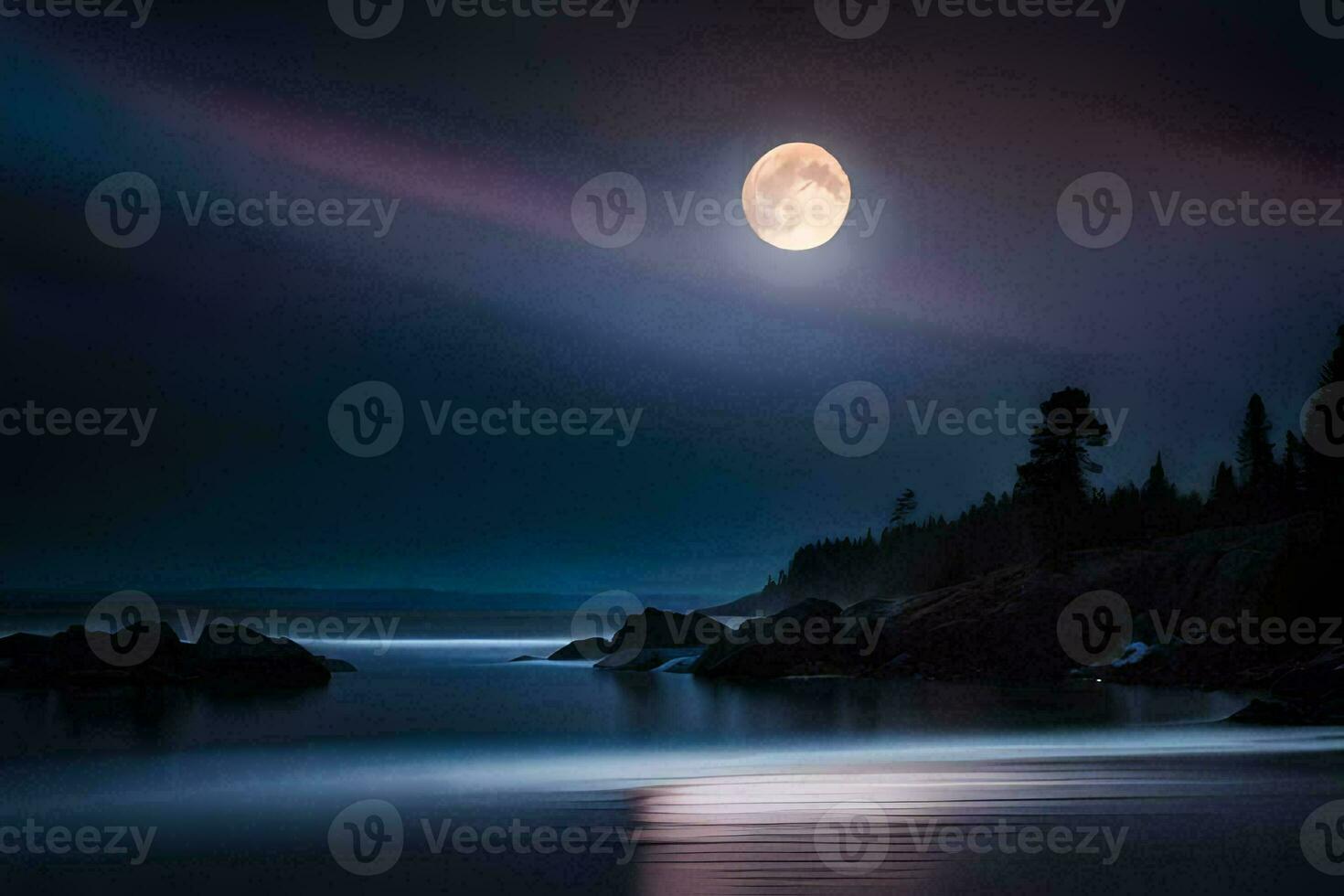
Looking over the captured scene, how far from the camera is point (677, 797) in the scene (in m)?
23.0

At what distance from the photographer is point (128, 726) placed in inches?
1586

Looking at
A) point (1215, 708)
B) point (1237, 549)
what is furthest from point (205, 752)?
point (1237, 549)

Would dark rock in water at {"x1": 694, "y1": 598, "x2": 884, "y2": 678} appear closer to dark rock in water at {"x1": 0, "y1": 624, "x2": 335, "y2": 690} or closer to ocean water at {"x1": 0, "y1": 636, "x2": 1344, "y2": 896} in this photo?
ocean water at {"x1": 0, "y1": 636, "x2": 1344, "y2": 896}

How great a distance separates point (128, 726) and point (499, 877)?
29.4 m

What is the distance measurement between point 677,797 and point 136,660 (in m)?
44.4

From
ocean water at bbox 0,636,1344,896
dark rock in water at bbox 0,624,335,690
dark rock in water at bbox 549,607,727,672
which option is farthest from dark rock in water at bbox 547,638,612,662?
ocean water at bbox 0,636,1344,896

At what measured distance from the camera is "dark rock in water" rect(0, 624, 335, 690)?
5738 cm

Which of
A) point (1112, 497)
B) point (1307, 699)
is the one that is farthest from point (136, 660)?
point (1112, 497)

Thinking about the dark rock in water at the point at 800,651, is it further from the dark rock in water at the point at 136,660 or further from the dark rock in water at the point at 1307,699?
the dark rock in water at the point at 1307,699

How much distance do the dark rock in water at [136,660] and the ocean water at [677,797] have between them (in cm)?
834

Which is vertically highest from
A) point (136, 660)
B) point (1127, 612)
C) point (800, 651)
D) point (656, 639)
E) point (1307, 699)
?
point (656, 639)

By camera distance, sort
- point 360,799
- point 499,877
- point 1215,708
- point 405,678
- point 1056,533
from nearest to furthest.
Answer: point 499,877 < point 360,799 < point 1215,708 < point 405,678 < point 1056,533

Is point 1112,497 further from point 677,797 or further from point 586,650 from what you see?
point 677,797

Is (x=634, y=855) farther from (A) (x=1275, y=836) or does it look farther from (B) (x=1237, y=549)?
(B) (x=1237, y=549)
